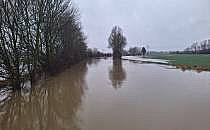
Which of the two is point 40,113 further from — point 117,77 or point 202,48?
point 202,48

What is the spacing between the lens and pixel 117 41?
305ft

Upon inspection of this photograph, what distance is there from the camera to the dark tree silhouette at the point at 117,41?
91.8 m

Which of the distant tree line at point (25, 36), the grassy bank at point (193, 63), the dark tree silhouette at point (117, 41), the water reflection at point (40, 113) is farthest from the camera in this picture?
the dark tree silhouette at point (117, 41)

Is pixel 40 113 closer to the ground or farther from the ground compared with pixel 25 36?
closer to the ground

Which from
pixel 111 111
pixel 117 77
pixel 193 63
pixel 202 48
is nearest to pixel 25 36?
pixel 117 77

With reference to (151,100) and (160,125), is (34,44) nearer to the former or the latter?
(151,100)

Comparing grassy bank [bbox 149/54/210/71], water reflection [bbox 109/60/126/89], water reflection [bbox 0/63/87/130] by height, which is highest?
grassy bank [bbox 149/54/210/71]

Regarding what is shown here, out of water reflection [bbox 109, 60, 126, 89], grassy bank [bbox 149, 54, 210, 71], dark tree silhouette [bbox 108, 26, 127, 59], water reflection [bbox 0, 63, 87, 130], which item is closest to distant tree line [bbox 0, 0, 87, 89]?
water reflection [bbox 0, 63, 87, 130]

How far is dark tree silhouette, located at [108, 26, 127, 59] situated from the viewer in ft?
301

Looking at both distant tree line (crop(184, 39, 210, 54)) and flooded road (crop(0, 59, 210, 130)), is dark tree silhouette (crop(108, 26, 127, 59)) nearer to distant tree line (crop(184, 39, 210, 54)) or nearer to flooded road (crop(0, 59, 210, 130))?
distant tree line (crop(184, 39, 210, 54))

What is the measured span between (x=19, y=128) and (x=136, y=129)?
398 centimetres

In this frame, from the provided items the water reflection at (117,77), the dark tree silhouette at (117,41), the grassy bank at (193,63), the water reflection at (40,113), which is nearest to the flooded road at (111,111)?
the water reflection at (40,113)

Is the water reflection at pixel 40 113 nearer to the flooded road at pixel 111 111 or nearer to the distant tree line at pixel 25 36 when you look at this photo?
the flooded road at pixel 111 111

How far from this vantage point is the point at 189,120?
9.05 m
